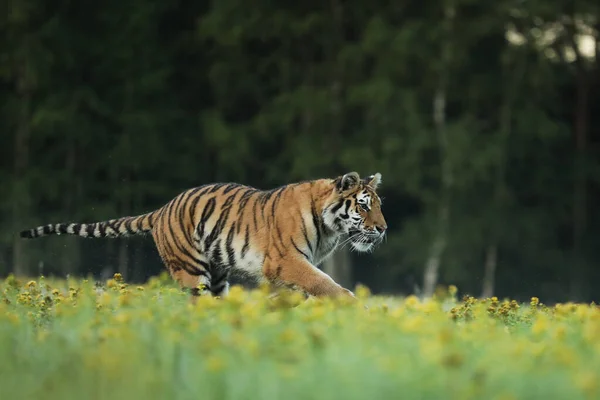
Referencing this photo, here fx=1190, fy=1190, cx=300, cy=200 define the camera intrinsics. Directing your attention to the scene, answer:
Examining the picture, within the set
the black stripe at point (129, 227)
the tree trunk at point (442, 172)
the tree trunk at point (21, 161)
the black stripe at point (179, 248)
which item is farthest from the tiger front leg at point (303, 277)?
the tree trunk at point (21, 161)

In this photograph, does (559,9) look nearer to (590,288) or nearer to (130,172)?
(590,288)

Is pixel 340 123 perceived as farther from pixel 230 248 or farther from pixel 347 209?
pixel 347 209

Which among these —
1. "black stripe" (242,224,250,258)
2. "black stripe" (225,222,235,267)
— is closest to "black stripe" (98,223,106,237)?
"black stripe" (225,222,235,267)

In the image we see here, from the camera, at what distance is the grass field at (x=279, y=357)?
166 inches

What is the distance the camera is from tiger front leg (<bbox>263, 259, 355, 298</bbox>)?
8.15m

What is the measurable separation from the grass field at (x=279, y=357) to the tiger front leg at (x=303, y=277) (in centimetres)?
179

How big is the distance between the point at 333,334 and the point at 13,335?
1538mm

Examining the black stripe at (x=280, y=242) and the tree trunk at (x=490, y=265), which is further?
the tree trunk at (x=490, y=265)

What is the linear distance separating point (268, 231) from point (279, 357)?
167 inches

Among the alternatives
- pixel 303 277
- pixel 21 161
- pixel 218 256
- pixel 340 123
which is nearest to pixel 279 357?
pixel 303 277

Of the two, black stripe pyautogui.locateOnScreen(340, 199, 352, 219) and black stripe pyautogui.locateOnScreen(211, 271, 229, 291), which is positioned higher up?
black stripe pyautogui.locateOnScreen(340, 199, 352, 219)

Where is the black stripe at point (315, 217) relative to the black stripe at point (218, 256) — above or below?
above

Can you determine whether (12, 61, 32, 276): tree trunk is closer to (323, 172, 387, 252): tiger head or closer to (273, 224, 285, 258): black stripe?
(273, 224, 285, 258): black stripe

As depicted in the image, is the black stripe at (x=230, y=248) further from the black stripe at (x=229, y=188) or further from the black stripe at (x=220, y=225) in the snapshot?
the black stripe at (x=229, y=188)
